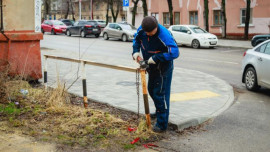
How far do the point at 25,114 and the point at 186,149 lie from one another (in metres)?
2.75

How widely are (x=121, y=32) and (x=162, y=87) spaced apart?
86.9 feet

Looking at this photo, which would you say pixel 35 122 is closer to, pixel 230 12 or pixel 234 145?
pixel 234 145

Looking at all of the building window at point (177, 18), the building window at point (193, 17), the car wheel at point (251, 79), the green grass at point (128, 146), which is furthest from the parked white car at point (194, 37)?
the green grass at point (128, 146)

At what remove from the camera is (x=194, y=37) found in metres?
24.6

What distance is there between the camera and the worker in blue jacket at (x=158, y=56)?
5176 mm

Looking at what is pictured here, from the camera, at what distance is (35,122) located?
580 cm

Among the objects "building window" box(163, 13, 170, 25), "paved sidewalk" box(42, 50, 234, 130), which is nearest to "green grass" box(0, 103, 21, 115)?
"paved sidewalk" box(42, 50, 234, 130)

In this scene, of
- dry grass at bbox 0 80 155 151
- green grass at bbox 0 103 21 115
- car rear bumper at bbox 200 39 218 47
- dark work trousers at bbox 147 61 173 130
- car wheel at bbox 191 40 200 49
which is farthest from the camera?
car wheel at bbox 191 40 200 49

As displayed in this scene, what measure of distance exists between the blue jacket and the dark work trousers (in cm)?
20

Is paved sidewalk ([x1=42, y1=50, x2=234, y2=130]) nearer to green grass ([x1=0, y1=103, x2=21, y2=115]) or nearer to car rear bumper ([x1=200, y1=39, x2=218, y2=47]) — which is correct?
green grass ([x1=0, y1=103, x2=21, y2=115])

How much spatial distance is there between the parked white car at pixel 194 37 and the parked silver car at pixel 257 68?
1442 cm

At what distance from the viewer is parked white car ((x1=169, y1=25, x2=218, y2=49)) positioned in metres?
24.3

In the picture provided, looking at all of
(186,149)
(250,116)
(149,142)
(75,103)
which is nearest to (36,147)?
(149,142)

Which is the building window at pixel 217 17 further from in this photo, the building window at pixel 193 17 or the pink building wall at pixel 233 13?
the building window at pixel 193 17
